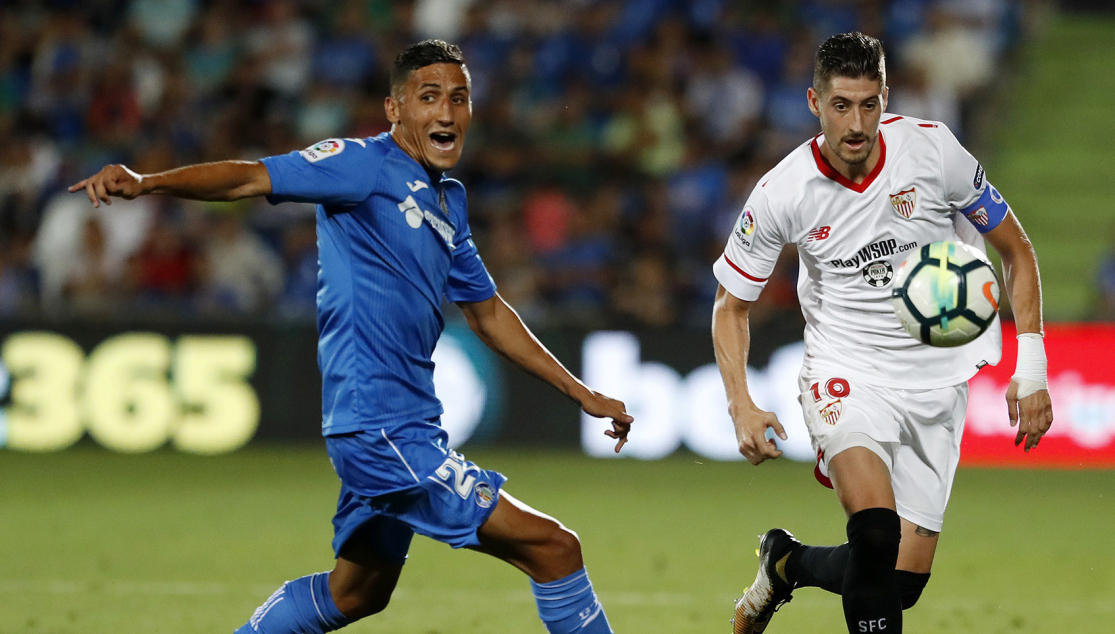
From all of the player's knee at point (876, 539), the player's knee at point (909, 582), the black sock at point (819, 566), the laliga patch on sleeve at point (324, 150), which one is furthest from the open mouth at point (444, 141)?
the player's knee at point (909, 582)

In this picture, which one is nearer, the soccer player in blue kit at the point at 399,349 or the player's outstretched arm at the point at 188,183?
the player's outstretched arm at the point at 188,183

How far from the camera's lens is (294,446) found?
11.5m

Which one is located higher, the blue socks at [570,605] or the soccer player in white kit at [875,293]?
the soccer player in white kit at [875,293]

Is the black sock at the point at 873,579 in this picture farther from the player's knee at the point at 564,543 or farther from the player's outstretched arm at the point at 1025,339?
the player's knee at the point at 564,543

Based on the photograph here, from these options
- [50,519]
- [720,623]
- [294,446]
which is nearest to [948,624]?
[720,623]

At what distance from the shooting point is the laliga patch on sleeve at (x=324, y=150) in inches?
160

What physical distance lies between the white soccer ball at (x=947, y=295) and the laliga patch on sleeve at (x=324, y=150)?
1.83 metres

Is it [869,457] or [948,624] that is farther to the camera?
[948,624]

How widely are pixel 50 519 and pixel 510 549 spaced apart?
5.44 m

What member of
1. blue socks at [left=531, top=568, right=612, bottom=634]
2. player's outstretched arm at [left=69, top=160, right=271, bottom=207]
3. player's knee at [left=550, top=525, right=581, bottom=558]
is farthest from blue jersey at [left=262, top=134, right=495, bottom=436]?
blue socks at [left=531, top=568, right=612, bottom=634]

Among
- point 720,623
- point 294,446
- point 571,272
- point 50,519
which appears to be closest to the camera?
point 720,623

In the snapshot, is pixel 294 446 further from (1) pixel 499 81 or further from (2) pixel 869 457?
(2) pixel 869 457

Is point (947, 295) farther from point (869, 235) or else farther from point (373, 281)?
point (373, 281)

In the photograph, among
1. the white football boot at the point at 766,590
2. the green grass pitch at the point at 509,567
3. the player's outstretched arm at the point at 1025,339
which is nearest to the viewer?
the player's outstretched arm at the point at 1025,339
